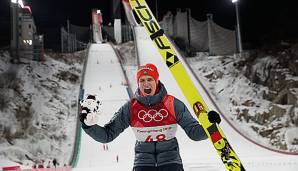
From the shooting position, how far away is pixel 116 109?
53.8ft

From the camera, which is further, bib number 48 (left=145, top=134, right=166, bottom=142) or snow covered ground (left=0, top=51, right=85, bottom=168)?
snow covered ground (left=0, top=51, right=85, bottom=168)

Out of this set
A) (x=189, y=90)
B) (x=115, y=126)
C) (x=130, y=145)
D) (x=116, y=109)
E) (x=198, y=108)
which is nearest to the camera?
(x=115, y=126)

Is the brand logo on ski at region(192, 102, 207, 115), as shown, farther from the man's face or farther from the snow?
the snow

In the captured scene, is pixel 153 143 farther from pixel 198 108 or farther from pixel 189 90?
pixel 189 90

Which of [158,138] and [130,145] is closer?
[158,138]

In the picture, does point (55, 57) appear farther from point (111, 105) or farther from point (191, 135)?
point (191, 135)

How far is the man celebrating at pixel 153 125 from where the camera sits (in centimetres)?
338

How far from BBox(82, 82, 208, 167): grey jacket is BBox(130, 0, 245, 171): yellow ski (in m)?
0.20

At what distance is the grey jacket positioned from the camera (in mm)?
3391

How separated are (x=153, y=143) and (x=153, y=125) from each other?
0.58 ft

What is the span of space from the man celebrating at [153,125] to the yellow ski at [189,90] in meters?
0.27

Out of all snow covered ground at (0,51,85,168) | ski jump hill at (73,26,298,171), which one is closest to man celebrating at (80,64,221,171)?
ski jump hill at (73,26,298,171)

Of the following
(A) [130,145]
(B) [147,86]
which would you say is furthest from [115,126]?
(A) [130,145]

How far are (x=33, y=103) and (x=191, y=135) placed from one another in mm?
14558
